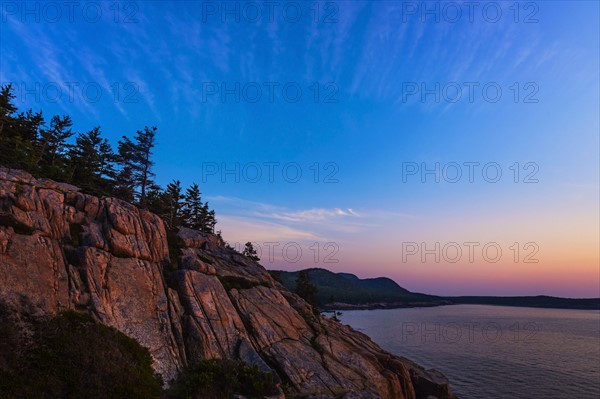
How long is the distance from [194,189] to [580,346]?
103269 mm

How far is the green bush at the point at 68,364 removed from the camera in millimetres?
15141

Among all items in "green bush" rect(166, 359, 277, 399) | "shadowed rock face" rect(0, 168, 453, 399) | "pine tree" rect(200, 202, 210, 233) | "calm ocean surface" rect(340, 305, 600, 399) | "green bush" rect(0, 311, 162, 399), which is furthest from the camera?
"pine tree" rect(200, 202, 210, 233)

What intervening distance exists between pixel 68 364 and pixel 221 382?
26.9ft

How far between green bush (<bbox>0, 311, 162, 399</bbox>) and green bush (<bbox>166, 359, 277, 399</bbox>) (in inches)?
57.3

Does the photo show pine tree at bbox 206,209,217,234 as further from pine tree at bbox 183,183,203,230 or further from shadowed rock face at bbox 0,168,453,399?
shadowed rock face at bbox 0,168,453,399

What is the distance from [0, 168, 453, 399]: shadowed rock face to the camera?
21.2 meters

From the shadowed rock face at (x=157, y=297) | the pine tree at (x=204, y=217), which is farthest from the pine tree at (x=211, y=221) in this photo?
the shadowed rock face at (x=157, y=297)

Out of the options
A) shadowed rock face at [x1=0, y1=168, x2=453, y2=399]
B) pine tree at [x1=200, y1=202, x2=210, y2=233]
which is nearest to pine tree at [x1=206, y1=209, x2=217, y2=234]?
pine tree at [x1=200, y1=202, x2=210, y2=233]

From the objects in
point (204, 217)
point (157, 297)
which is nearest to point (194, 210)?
point (204, 217)

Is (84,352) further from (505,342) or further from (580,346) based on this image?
(580,346)

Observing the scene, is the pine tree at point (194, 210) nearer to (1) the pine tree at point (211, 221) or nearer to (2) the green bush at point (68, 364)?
(1) the pine tree at point (211, 221)

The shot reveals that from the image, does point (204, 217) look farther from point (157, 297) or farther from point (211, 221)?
point (157, 297)

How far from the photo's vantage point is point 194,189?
76.2 metres

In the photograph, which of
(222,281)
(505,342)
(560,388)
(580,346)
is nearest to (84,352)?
(222,281)
